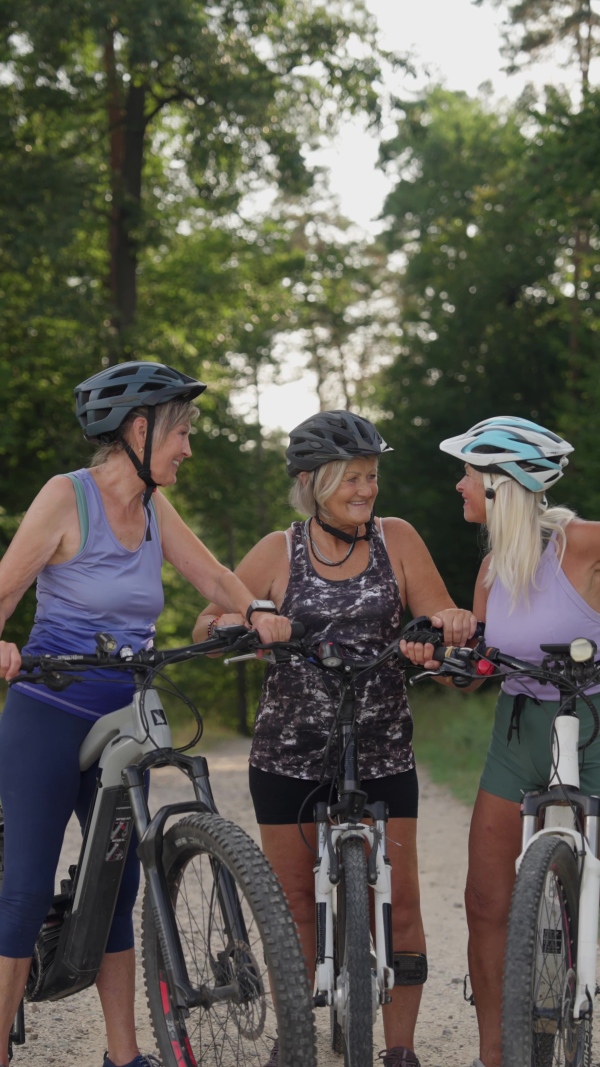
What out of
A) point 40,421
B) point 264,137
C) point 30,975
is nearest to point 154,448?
point 30,975

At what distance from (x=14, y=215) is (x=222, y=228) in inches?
324

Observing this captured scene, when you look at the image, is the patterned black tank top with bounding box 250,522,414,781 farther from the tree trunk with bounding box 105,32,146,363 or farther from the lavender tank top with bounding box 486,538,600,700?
the tree trunk with bounding box 105,32,146,363

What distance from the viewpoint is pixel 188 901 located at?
3105 millimetres

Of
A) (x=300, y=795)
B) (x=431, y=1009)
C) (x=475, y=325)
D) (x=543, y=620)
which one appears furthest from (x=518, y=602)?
(x=475, y=325)

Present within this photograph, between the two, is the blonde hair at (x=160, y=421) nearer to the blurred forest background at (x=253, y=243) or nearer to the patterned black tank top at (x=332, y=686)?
the patterned black tank top at (x=332, y=686)

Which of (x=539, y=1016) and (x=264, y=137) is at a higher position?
(x=264, y=137)

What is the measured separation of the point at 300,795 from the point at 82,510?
1113 millimetres

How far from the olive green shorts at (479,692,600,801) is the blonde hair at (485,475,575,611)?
0.33 metres

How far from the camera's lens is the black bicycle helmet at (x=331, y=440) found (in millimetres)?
3656

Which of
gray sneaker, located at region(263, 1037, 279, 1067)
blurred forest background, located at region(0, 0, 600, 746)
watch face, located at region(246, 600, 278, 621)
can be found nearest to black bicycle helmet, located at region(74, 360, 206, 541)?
watch face, located at region(246, 600, 278, 621)

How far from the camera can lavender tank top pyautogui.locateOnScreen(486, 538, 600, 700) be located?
338 centimetres

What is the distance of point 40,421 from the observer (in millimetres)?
20734

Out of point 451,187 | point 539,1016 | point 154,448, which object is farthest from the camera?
point 451,187

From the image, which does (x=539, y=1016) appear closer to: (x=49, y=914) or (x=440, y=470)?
(x=49, y=914)
